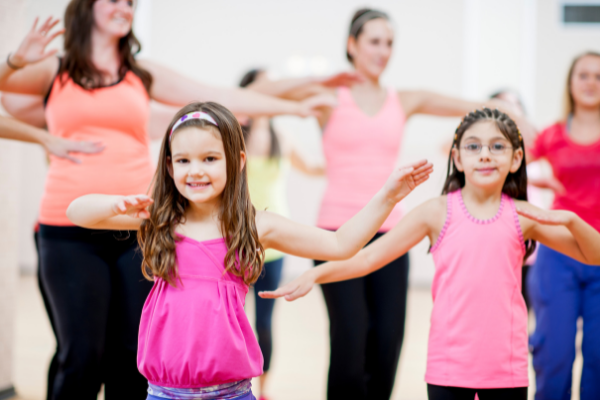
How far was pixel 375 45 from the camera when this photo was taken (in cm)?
241

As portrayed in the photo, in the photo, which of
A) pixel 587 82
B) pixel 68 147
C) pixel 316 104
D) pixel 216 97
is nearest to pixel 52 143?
pixel 68 147

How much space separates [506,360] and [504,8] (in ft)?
19.2

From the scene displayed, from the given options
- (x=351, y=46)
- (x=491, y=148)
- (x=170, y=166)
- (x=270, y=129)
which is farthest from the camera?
(x=270, y=129)

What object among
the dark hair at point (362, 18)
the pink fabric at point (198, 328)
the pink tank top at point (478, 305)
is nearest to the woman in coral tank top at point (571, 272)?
the pink tank top at point (478, 305)

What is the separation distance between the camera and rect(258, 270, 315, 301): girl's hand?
1620 millimetres

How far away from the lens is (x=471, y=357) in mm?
1688

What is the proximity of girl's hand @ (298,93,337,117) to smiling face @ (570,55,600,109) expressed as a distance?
3.46 feet

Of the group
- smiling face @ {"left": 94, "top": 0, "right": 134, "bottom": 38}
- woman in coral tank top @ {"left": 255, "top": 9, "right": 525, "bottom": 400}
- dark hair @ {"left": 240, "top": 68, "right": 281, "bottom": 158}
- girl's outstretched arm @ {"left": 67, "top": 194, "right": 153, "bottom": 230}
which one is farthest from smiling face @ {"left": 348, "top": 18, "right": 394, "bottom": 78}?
girl's outstretched arm @ {"left": 67, "top": 194, "right": 153, "bottom": 230}

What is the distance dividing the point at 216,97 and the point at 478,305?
120cm

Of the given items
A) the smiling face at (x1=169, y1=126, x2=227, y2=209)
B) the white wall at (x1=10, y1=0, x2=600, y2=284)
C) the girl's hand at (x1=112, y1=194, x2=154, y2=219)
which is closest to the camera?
the girl's hand at (x1=112, y1=194, x2=154, y2=219)

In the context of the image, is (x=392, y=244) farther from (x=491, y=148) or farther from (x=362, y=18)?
(x=362, y=18)

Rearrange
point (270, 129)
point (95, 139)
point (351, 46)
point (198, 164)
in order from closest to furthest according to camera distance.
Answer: point (198, 164) → point (95, 139) → point (351, 46) → point (270, 129)

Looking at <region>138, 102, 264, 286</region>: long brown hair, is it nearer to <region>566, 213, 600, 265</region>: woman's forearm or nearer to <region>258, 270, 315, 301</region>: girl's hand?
<region>258, 270, 315, 301</region>: girl's hand

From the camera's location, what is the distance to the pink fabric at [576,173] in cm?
230
